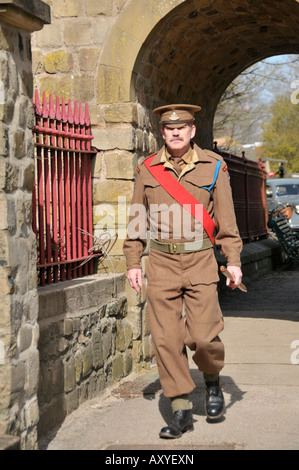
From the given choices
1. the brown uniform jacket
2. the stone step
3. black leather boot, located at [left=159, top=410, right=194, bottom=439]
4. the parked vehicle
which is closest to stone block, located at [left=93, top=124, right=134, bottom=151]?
the brown uniform jacket

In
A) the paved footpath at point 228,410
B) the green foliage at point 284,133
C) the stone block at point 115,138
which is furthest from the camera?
the green foliage at point 284,133

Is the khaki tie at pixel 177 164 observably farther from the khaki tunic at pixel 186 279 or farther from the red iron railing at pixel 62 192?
the red iron railing at pixel 62 192

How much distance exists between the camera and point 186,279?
4.55 metres

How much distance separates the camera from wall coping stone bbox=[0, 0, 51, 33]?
3.69 metres

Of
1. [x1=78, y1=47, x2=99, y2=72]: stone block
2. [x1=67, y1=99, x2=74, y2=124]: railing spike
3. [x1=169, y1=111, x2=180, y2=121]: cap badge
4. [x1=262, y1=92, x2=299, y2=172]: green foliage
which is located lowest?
[x1=169, y1=111, x2=180, y2=121]: cap badge

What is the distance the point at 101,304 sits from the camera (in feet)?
19.2

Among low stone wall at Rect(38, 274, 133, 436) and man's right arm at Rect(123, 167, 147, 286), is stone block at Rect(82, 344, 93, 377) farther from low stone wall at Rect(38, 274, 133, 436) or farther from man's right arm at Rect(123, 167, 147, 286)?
man's right arm at Rect(123, 167, 147, 286)

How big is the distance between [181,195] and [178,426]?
4.59 ft

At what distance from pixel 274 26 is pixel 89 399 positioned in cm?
482

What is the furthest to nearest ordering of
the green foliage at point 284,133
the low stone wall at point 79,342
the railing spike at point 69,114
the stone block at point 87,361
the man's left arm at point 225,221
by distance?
the green foliage at point 284,133, the railing spike at point 69,114, the stone block at point 87,361, the low stone wall at point 79,342, the man's left arm at point 225,221

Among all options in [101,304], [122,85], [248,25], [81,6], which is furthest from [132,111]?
[248,25]

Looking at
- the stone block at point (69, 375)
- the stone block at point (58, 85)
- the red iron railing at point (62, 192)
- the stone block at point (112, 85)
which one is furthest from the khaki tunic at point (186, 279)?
the stone block at point (58, 85)

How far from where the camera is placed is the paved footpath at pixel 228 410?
4391 millimetres

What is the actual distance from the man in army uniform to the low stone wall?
2.13ft
